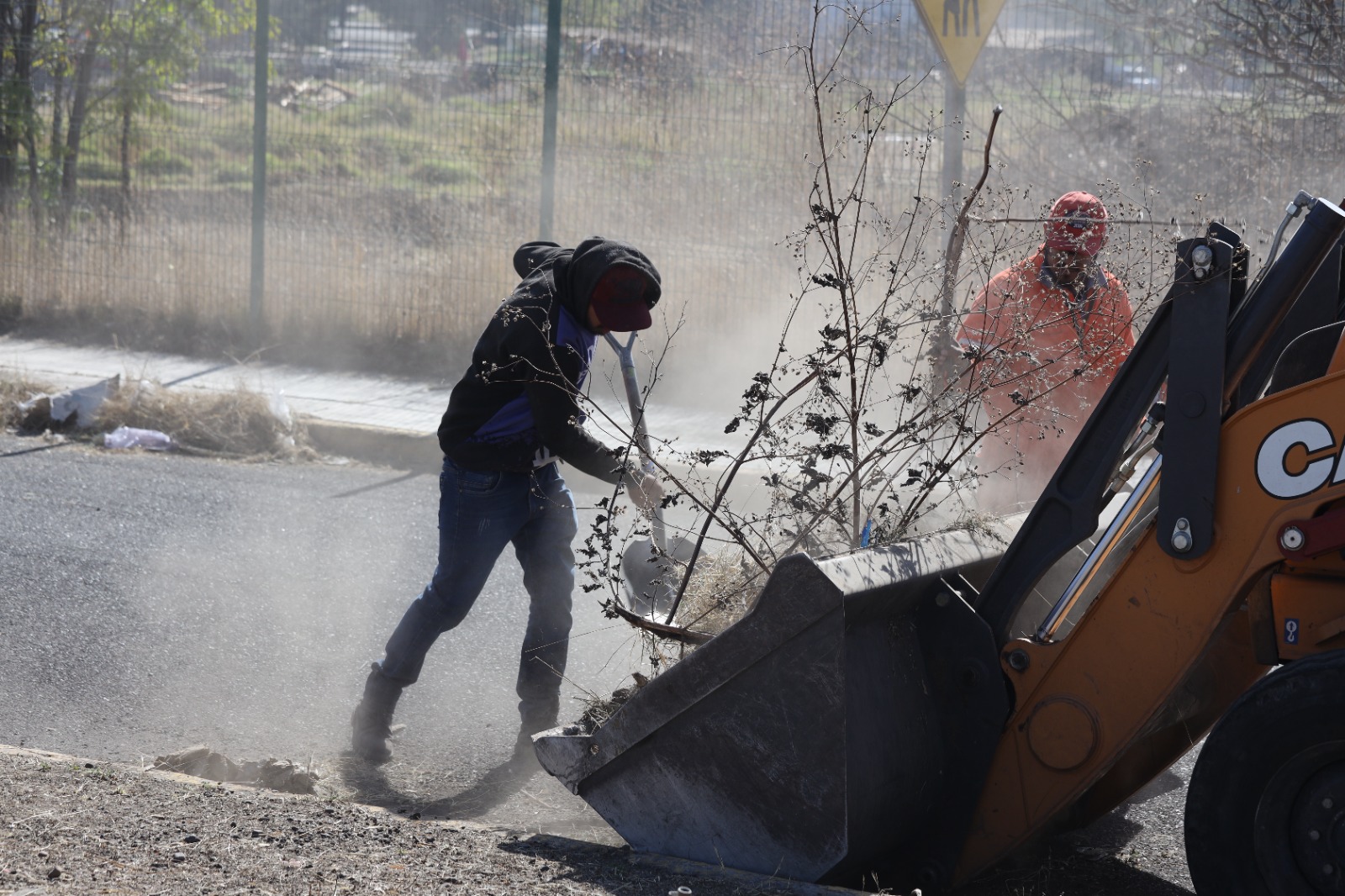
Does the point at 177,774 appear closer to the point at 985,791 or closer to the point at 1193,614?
the point at 985,791

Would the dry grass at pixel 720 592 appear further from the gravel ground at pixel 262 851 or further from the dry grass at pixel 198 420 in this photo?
the dry grass at pixel 198 420

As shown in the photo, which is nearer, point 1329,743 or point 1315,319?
point 1329,743

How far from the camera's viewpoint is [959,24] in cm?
654

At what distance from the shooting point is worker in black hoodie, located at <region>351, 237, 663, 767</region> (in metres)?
4.08

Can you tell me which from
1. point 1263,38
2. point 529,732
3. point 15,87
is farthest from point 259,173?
point 529,732

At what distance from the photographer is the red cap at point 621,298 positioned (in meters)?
4.04

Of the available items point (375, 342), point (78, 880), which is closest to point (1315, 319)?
point (78, 880)

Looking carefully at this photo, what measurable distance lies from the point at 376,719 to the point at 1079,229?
104 inches

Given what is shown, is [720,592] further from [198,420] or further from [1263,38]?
[1263,38]

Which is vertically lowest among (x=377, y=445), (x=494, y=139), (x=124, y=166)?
(x=377, y=445)

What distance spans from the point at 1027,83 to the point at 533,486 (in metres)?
6.51

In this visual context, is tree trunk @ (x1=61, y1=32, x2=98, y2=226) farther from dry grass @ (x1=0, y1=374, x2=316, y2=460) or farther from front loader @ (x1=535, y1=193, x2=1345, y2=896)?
front loader @ (x1=535, y1=193, x2=1345, y2=896)

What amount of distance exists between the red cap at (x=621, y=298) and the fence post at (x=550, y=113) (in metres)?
6.03

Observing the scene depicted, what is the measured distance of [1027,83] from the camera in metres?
9.62
